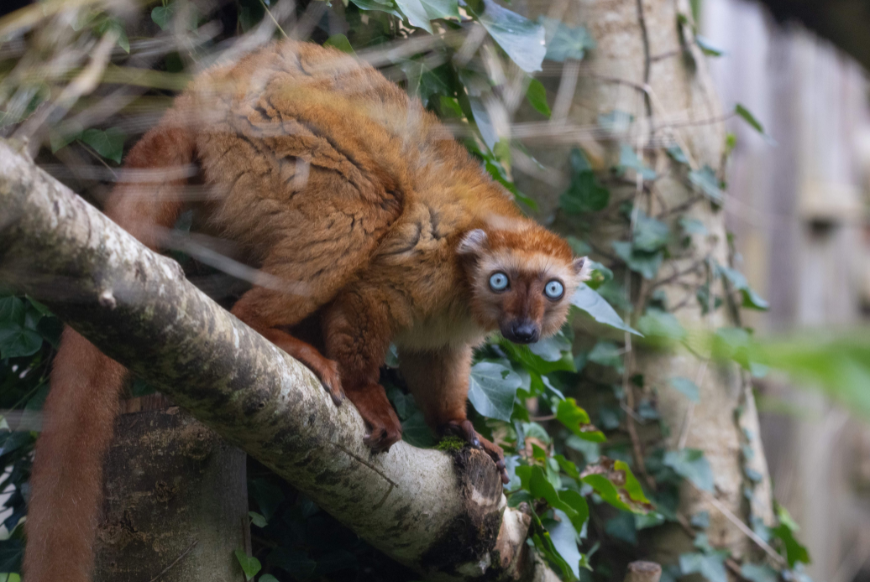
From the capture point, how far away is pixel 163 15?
2.76m

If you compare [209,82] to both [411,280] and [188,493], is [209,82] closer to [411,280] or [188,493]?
[411,280]

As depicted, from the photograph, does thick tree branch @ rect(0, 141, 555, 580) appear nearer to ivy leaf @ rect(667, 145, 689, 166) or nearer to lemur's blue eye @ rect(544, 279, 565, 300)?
A: lemur's blue eye @ rect(544, 279, 565, 300)

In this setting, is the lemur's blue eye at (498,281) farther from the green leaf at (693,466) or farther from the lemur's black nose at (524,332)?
the green leaf at (693,466)

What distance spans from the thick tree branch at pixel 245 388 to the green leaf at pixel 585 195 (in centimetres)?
243

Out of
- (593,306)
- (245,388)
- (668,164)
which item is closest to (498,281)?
(593,306)

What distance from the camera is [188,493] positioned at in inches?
101

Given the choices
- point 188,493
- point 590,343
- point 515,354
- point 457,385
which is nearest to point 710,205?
point 590,343

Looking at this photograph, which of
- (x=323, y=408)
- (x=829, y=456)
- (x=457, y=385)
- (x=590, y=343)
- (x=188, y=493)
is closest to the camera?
(x=323, y=408)

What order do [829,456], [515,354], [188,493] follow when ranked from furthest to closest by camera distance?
[829,456] → [515,354] → [188,493]

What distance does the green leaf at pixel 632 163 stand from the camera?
4.84m

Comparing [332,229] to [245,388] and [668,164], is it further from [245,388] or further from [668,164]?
[668,164]

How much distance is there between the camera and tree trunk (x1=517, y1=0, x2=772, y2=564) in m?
4.89

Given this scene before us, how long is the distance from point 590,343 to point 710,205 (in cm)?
134

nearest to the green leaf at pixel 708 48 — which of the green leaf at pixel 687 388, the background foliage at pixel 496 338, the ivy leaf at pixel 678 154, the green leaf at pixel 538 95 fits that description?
the background foliage at pixel 496 338
